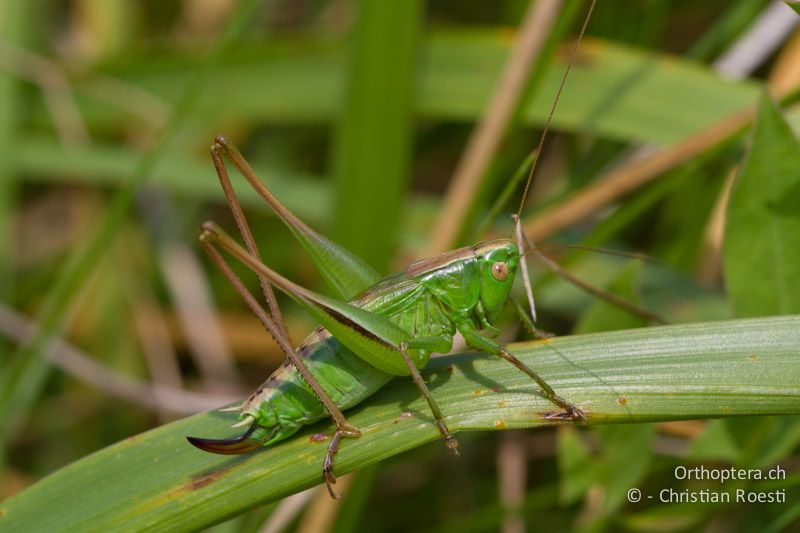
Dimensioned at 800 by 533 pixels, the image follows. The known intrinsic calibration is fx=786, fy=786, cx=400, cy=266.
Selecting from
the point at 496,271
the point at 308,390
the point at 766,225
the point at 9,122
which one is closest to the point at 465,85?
the point at 496,271

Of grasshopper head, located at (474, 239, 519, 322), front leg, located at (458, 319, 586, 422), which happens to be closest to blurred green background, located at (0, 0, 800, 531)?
grasshopper head, located at (474, 239, 519, 322)

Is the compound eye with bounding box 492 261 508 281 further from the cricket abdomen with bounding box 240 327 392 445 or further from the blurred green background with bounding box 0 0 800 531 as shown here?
the cricket abdomen with bounding box 240 327 392 445

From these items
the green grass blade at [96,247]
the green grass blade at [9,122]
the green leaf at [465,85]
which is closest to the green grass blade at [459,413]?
the green grass blade at [96,247]

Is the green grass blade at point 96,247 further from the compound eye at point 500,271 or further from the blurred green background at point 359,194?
the compound eye at point 500,271

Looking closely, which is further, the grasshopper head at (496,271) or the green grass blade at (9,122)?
the green grass blade at (9,122)

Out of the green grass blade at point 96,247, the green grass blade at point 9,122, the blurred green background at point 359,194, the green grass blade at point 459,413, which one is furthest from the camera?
the green grass blade at point 9,122

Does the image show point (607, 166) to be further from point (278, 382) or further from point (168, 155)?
point (168, 155)
